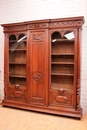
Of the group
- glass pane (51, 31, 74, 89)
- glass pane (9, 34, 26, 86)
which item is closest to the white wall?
glass pane (51, 31, 74, 89)

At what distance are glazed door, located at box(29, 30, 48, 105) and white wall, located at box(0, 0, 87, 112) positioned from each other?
0.77m

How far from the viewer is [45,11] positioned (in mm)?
3674

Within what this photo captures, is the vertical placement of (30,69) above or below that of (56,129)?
above

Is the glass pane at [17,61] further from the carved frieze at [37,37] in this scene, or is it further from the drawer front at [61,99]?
the drawer front at [61,99]

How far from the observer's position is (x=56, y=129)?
2553mm

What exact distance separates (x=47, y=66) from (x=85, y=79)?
0.99 m

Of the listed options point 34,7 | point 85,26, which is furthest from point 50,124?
point 34,7

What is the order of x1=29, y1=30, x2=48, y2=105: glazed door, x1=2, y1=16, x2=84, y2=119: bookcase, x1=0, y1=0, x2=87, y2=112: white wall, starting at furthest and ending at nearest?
x1=0, y1=0, x2=87, y2=112: white wall
x1=29, y1=30, x2=48, y2=105: glazed door
x1=2, y1=16, x2=84, y2=119: bookcase

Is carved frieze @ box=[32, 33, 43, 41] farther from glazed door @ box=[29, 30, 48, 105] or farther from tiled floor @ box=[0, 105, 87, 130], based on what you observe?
tiled floor @ box=[0, 105, 87, 130]

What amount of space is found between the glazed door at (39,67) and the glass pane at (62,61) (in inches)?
8.1

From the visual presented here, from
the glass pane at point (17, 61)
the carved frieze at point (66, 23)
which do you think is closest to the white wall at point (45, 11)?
the carved frieze at point (66, 23)

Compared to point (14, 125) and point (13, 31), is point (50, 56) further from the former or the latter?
point (14, 125)

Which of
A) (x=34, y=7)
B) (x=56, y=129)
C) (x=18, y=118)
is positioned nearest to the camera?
(x=56, y=129)

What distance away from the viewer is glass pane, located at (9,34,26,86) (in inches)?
143
